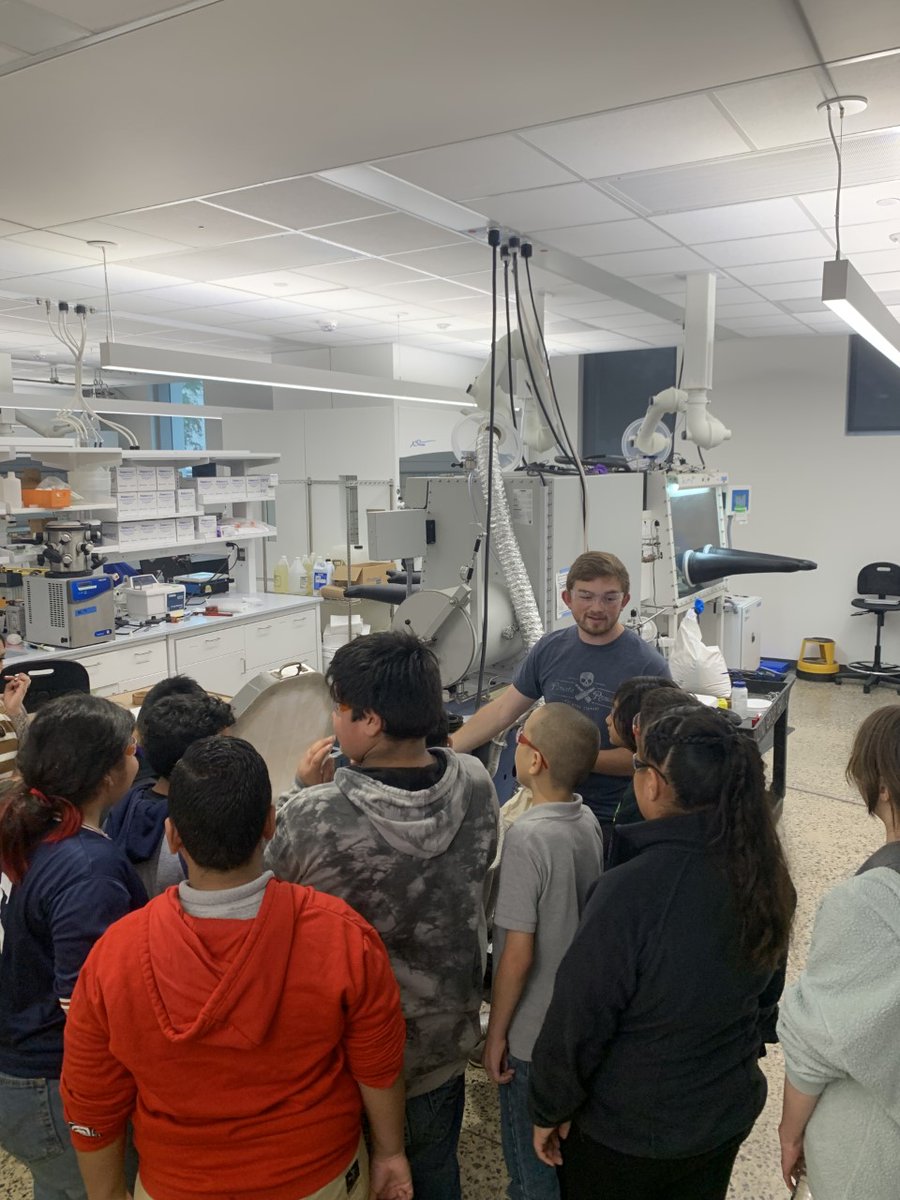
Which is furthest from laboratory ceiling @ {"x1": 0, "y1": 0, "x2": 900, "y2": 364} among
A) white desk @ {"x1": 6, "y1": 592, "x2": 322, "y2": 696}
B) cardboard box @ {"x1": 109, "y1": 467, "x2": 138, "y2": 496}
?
A: white desk @ {"x1": 6, "y1": 592, "x2": 322, "y2": 696}

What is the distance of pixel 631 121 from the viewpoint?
2801mm

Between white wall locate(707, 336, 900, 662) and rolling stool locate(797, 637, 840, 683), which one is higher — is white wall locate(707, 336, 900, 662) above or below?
above

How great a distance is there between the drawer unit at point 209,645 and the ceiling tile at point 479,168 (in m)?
3.13

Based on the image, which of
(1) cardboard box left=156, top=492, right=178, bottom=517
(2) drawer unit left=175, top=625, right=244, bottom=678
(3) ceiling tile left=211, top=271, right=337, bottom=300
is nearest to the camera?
(3) ceiling tile left=211, top=271, right=337, bottom=300

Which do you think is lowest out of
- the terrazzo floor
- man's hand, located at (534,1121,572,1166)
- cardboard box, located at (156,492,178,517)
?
the terrazzo floor

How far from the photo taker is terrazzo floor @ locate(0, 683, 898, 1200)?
2.11 metres

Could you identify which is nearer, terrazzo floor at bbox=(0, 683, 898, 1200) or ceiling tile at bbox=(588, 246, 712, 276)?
terrazzo floor at bbox=(0, 683, 898, 1200)

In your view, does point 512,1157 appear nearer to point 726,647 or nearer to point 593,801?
point 593,801

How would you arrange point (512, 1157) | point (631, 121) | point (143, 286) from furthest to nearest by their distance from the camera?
1. point (143, 286)
2. point (631, 121)
3. point (512, 1157)

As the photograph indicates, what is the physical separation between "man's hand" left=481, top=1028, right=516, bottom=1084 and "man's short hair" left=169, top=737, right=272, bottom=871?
2.31ft

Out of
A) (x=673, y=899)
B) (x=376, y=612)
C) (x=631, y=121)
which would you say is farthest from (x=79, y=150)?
(x=376, y=612)

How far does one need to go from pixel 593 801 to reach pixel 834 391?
6319 millimetres

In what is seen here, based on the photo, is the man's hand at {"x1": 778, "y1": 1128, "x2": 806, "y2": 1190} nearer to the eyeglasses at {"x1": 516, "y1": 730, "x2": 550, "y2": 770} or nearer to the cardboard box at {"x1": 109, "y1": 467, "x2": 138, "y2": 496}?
the eyeglasses at {"x1": 516, "y1": 730, "x2": 550, "y2": 770}

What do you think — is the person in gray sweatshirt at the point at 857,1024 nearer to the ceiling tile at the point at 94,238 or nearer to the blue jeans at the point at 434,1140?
the blue jeans at the point at 434,1140
